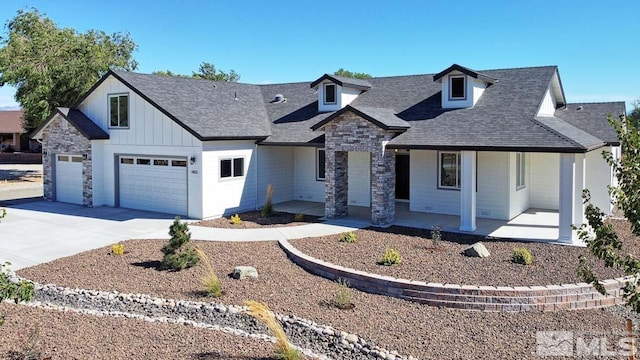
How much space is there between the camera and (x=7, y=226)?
1753 centimetres

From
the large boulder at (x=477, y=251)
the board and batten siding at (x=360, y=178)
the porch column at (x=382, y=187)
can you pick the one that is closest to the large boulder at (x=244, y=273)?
the large boulder at (x=477, y=251)

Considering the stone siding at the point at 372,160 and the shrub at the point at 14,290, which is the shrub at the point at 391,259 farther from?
the shrub at the point at 14,290

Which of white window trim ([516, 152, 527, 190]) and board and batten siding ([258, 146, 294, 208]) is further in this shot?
board and batten siding ([258, 146, 294, 208])

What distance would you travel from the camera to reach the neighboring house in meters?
55.1

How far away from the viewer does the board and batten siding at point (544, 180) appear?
20078 millimetres

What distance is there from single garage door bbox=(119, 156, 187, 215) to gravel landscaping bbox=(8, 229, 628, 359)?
6.13 meters

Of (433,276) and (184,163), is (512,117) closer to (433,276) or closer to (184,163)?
(433,276)

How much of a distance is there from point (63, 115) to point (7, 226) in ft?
20.1

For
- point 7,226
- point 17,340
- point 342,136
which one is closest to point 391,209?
point 342,136

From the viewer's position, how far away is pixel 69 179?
22.9 metres

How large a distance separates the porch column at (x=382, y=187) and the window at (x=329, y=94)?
19.0 feet

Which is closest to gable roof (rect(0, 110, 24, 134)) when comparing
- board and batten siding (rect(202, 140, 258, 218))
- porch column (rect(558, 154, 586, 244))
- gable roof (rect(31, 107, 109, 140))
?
gable roof (rect(31, 107, 109, 140))

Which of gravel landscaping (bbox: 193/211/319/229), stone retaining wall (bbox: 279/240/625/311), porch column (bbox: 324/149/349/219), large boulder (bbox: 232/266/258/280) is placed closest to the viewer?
stone retaining wall (bbox: 279/240/625/311)

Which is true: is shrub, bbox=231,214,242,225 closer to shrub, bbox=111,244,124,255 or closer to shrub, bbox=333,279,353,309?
shrub, bbox=111,244,124,255
